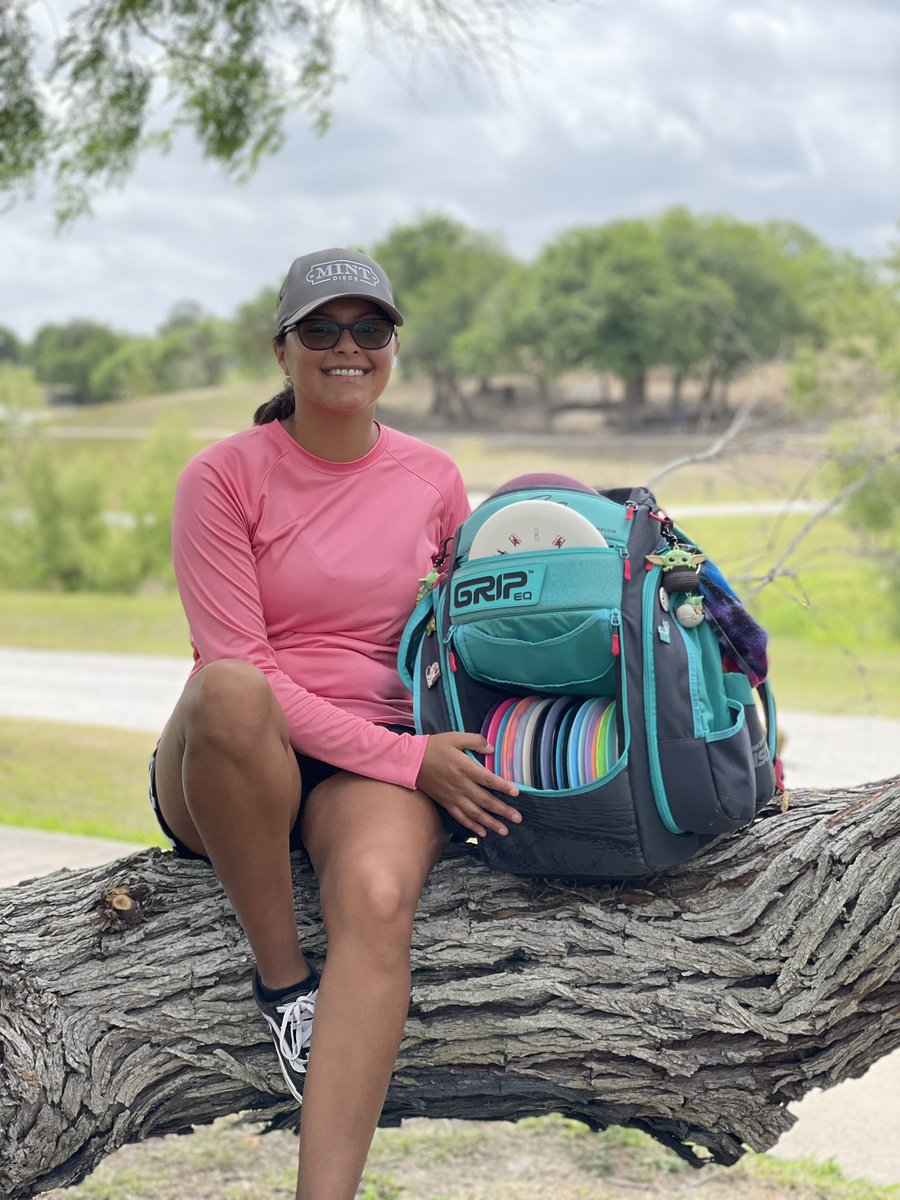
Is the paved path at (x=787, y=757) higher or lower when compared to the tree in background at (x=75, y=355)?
lower

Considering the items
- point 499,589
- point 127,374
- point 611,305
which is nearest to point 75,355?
point 127,374

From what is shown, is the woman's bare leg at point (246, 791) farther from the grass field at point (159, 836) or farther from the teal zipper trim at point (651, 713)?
the grass field at point (159, 836)

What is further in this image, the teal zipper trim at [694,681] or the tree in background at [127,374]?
the tree in background at [127,374]

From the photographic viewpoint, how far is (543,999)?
2.26 metres

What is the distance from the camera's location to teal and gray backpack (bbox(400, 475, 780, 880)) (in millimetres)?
2068

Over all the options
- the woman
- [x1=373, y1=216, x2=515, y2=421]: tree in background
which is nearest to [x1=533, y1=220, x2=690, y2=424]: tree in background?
[x1=373, y1=216, x2=515, y2=421]: tree in background

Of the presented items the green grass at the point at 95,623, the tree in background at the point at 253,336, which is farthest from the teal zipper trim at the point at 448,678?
the tree in background at the point at 253,336

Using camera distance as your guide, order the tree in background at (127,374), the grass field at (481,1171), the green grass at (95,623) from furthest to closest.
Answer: the tree in background at (127,374) → the green grass at (95,623) → the grass field at (481,1171)

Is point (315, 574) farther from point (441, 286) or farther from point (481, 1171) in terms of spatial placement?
point (441, 286)

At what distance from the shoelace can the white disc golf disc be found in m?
0.77

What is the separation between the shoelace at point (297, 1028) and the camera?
83.8 inches

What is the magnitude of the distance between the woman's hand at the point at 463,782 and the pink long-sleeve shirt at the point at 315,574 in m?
0.03

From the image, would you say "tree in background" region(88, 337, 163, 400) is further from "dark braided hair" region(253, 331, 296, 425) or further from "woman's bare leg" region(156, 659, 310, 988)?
"woman's bare leg" region(156, 659, 310, 988)

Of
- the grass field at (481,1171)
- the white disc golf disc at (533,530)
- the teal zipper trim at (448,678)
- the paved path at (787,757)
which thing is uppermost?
the white disc golf disc at (533,530)
